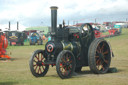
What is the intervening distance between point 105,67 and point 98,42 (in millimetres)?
1183

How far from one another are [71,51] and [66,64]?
886 mm

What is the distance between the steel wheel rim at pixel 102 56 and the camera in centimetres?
1006

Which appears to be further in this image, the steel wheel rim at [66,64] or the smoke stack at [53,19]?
the smoke stack at [53,19]

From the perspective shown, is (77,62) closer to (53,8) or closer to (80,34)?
(80,34)

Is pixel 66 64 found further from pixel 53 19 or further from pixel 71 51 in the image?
pixel 53 19

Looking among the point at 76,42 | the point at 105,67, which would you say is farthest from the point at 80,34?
the point at 105,67

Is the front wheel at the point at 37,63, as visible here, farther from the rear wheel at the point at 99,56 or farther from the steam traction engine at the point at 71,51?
the rear wheel at the point at 99,56

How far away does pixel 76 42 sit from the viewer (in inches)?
390

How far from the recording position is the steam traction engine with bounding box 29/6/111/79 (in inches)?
358

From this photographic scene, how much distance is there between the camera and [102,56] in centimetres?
1015

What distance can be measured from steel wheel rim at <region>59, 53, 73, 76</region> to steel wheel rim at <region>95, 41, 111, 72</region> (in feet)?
4.40

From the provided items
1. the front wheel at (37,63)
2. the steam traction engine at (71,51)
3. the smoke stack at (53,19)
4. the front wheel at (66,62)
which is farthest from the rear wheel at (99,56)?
the front wheel at (37,63)

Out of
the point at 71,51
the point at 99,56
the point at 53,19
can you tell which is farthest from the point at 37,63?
the point at 99,56

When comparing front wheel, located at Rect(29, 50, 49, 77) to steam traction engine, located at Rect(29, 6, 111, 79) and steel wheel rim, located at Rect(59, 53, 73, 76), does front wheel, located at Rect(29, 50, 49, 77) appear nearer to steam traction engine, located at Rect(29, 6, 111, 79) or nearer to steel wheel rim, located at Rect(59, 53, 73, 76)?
steam traction engine, located at Rect(29, 6, 111, 79)
